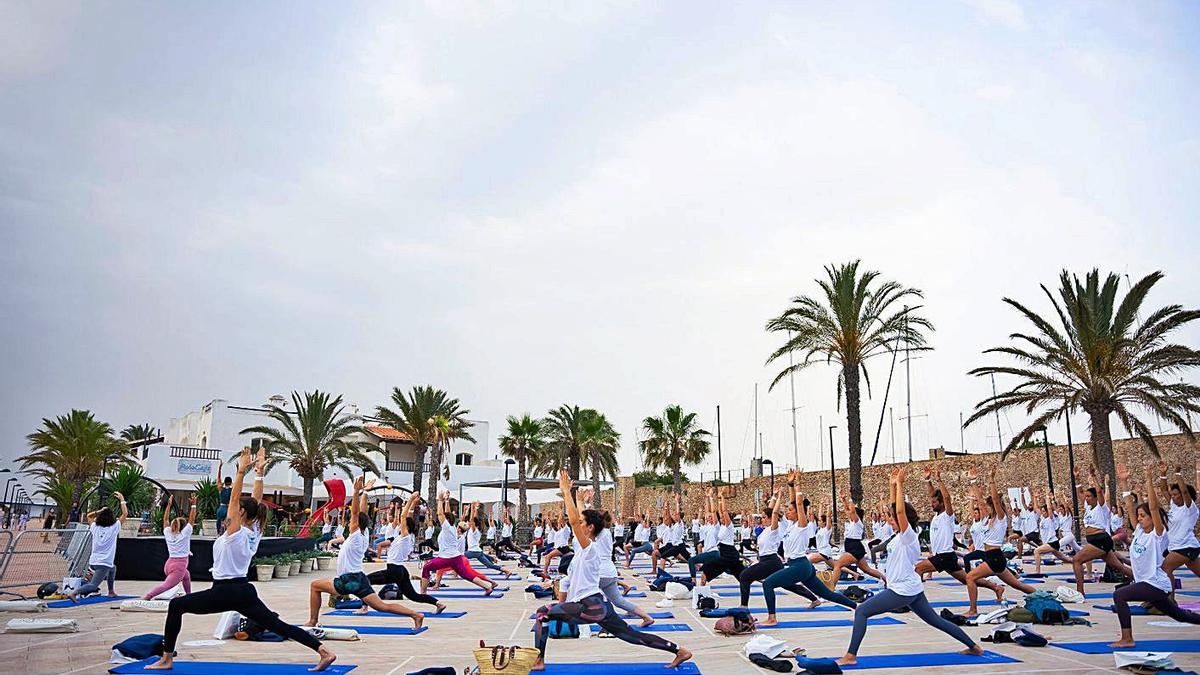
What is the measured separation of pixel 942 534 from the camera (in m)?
11.2

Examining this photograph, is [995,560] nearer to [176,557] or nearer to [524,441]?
[176,557]

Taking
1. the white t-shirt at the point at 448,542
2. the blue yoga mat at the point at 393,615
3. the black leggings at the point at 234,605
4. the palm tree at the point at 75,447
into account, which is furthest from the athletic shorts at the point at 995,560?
the palm tree at the point at 75,447

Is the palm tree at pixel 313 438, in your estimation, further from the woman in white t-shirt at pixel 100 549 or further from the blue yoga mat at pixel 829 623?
the blue yoga mat at pixel 829 623

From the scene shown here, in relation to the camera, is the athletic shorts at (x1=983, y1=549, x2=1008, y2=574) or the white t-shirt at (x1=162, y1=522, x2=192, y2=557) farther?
the white t-shirt at (x1=162, y1=522, x2=192, y2=557)

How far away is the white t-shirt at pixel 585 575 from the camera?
816cm

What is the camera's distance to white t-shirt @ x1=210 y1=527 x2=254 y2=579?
7.75 m

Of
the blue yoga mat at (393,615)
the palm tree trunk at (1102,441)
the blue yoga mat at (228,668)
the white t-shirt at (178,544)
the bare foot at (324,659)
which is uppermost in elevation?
the palm tree trunk at (1102,441)

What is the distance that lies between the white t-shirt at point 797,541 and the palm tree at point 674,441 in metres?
33.0

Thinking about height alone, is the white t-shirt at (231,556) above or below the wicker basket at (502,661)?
above

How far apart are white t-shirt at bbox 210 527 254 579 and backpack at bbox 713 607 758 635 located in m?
5.90

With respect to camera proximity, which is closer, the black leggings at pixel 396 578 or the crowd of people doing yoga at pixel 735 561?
the crowd of people doing yoga at pixel 735 561

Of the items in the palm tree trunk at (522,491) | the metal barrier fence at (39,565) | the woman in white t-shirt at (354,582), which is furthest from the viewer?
the palm tree trunk at (522,491)

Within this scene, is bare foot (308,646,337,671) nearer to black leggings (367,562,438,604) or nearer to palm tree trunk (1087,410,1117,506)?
black leggings (367,562,438,604)

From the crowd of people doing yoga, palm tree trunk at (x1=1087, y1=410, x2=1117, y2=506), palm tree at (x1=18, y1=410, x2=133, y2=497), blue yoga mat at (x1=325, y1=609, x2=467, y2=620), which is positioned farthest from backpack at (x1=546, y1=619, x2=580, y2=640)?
palm tree at (x1=18, y1=410, x2=133, y2=497)
